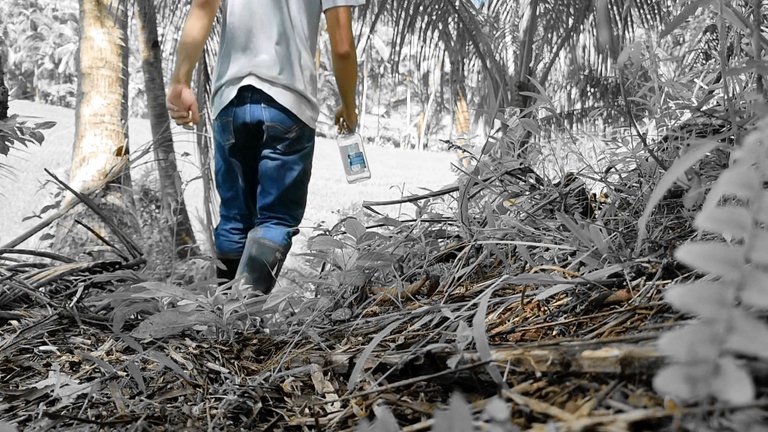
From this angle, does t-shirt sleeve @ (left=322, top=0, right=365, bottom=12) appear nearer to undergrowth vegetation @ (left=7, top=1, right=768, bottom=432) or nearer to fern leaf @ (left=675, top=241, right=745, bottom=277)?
undergrowth vegetation @ (left=7, top=1, right=768, bottom=432)

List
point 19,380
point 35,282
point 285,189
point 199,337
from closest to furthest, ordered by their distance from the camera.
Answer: point 19,380
point 199,337
point 35,282
point 285,189

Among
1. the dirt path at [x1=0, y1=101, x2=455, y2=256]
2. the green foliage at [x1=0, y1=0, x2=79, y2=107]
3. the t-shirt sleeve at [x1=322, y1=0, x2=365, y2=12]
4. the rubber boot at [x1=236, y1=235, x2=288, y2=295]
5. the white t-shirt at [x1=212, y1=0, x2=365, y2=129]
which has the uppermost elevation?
the green foliage at [x1=0, y1=0, x2=79, y2=107]

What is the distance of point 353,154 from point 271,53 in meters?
0.32

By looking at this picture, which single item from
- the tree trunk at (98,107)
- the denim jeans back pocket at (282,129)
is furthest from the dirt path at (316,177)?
the denim jeans back pocket at (282,129)

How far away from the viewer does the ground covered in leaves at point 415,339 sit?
0.35 m

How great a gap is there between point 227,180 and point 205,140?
1.81 m

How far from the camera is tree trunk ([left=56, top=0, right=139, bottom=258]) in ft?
8.99

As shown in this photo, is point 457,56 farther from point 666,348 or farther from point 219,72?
point 666,348

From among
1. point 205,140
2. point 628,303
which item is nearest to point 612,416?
point 628,303

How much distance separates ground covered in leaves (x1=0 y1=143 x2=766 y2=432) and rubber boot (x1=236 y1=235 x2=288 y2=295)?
0.96 feet

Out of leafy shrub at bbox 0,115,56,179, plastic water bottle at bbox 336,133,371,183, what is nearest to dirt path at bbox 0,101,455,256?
plastic water bottle at bbox 336,133,371,183

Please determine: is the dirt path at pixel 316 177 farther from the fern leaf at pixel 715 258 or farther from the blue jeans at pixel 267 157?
the fern leaf at pixel 715 258

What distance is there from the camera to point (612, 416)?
0.95 ft

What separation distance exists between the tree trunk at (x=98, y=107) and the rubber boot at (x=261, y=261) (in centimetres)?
155
